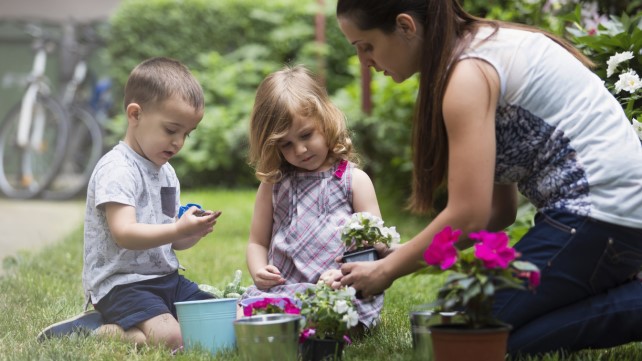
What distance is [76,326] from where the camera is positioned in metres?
3.05

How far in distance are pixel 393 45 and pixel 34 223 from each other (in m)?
5.21

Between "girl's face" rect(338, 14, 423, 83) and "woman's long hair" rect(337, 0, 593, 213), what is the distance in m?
0.02

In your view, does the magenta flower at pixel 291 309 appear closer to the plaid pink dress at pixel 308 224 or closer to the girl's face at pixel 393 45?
the plaid pink dress at pixel 308 224

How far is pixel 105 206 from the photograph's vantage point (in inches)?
122

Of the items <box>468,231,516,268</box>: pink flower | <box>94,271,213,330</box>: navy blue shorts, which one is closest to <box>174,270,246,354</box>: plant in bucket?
<box>94,271,213,330</box>: navy blue shorts

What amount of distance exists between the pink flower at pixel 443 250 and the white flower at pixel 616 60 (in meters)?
1.38

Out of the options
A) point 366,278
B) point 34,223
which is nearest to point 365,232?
point 366,278

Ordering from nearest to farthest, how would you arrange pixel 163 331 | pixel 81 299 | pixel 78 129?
pixel 163 331, pixel 81 299, pixel 78 129

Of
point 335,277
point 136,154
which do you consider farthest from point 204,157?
point 335,277

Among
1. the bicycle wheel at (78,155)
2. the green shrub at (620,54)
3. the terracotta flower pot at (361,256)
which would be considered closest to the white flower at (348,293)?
the terracotta flower pot at (361,256)

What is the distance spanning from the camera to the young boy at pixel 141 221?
9.96ft

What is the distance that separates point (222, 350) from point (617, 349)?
1.28 meters

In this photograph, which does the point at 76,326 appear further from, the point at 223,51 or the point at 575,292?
the point at 223,51

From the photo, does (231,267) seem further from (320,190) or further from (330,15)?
(330,15)
